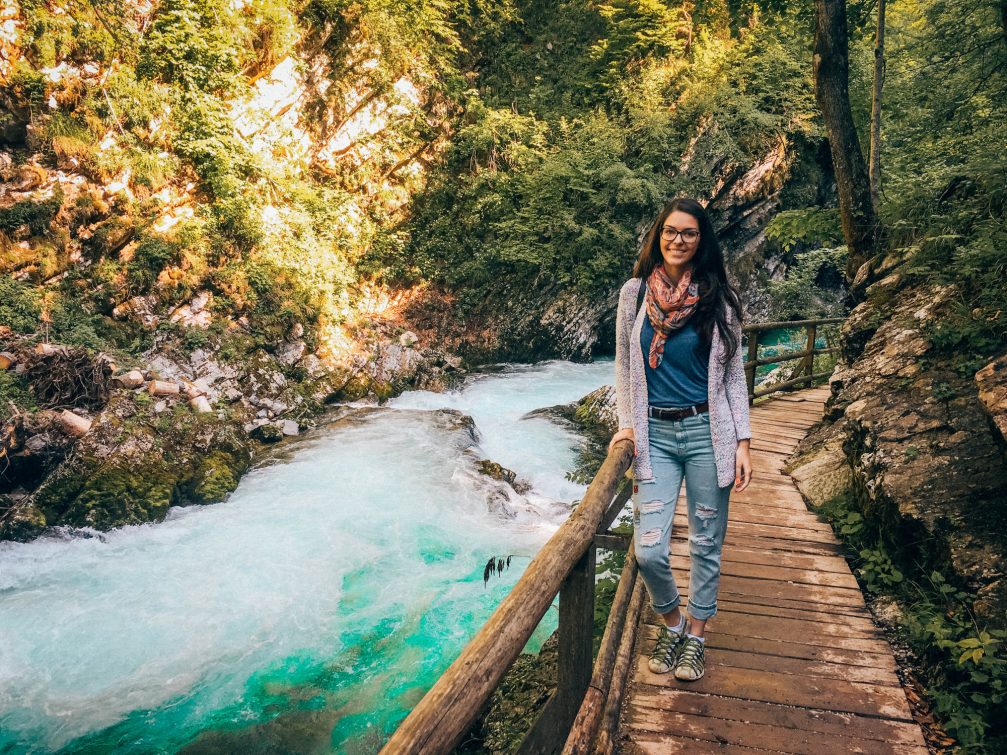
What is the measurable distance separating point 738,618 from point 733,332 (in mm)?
2012

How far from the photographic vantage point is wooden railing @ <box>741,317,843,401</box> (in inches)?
303

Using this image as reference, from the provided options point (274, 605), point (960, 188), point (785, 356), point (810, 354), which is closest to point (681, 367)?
point (960, 188)

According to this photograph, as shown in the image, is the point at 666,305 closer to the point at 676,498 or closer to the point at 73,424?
the point at 676,498

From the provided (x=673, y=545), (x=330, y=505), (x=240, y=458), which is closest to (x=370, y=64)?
(x=240, y=458)

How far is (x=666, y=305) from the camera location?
2.55 metres

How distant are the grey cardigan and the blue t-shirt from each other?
3cm

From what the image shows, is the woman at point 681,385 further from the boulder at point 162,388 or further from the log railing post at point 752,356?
the boulder at point 162,388

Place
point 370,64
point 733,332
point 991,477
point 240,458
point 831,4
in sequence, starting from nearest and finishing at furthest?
1. point 733,332
2. point 991,477
3. point 831,4
4. point 240,458
5. point 370,64

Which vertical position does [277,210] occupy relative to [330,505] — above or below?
above

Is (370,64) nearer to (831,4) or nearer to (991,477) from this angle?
(831,4)

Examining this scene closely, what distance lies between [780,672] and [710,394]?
165cm

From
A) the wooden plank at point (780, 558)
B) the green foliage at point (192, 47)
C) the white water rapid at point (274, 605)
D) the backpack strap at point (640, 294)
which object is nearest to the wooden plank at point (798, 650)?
the wooden plank at point (780, 558)

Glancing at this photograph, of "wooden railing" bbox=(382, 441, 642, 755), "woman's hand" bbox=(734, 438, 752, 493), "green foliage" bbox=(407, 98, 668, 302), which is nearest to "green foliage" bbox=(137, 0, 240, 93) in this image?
"green foliage" bbox=(407, 98, 668, 302)

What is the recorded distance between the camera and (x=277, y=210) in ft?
44.6
